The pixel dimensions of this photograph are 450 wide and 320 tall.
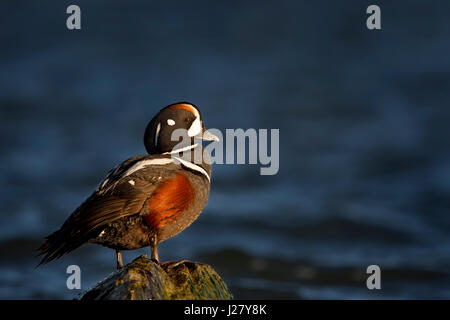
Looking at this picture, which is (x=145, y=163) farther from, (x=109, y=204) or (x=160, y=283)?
(x=160, y=283)

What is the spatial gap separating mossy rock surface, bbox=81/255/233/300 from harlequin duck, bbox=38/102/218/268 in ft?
1.05

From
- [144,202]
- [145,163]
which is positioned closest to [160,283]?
[144,202]

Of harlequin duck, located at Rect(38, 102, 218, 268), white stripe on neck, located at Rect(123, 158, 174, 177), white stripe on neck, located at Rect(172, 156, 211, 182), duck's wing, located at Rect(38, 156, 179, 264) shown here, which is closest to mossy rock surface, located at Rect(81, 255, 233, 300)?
harlequin duck, located at Rect(38, 102, 218, 268)

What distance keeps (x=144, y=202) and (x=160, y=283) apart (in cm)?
87

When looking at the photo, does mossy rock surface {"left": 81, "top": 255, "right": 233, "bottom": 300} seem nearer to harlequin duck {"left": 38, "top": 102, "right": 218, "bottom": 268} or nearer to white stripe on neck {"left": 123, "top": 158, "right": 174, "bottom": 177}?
harlequin duck {"left": 38, "top": 102, "right": 218, "bottom": 268}

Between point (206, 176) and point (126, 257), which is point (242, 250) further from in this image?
point (206, 176)

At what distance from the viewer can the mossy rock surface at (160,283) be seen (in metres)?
5.95

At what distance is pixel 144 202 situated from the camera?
6.66 m

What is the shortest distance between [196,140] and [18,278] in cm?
709

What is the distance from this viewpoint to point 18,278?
1322 centimetres

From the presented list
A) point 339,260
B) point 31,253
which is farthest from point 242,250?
point 31,253

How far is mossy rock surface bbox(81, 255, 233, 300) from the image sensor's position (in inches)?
234

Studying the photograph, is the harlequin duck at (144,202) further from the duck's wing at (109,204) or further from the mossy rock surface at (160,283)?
the mossy rock surface at (160,283)

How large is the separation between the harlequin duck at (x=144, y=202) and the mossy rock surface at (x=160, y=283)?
32 cm
